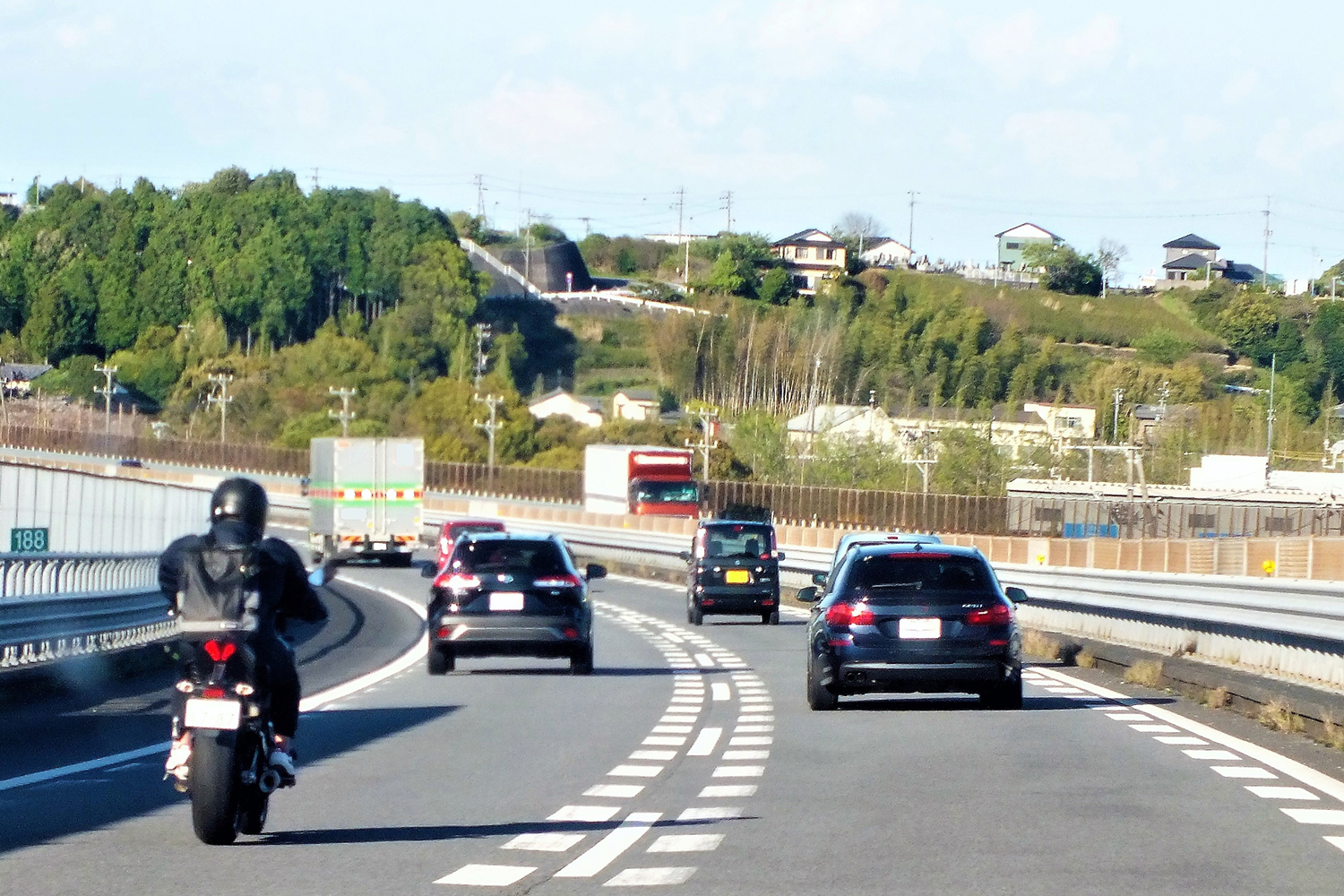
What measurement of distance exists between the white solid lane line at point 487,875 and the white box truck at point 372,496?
46.4 m

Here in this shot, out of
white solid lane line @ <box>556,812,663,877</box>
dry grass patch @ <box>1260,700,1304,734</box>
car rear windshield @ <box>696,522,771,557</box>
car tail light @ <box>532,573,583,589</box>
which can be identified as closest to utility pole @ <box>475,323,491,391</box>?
car rear windshield @ <box>696,522,771,557</box>

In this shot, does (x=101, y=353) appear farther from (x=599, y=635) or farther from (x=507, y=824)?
(x=507, y=824)

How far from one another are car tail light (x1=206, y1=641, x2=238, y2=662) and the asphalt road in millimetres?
858

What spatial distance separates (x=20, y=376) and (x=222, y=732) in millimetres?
166242

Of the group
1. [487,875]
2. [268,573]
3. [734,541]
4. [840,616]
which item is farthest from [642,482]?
[487,875]

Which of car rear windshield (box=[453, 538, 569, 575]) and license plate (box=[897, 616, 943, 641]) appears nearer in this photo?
license plate (box=[897, 616, 943, 641])

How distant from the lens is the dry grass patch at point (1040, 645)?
25172 mm

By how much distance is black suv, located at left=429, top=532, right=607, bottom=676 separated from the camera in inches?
846

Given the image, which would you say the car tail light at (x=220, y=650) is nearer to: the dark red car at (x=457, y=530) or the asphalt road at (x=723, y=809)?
the asphalt road at (x=723, y=809)

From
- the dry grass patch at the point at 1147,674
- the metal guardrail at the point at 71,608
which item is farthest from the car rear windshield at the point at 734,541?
the dry grass patch at the point at 1147,674

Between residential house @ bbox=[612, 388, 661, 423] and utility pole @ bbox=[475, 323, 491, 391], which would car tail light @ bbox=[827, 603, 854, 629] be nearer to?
utility pole @ bbox=[475, 323, 491, 391]

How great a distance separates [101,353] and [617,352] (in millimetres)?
45108

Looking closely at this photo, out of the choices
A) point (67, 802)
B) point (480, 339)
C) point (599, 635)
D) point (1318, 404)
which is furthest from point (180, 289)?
point (67, 802)

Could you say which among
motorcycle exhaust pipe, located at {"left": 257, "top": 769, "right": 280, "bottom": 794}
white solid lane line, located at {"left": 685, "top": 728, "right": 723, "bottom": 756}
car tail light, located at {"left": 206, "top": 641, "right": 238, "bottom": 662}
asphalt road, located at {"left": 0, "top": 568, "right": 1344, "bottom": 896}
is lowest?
white solid lane line, located at {"left": 685, "top": 728, "right": 723, "bottom": 756}
